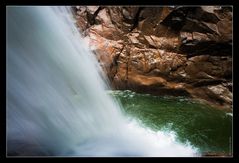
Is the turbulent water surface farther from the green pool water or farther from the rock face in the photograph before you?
the rock face

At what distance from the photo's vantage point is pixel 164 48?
973cm

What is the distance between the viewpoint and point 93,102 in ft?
24.6

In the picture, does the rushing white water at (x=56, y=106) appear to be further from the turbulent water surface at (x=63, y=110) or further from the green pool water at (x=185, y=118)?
the green pool water at (x=185, y=118)

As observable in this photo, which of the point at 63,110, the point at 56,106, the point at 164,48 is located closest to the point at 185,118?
the point at 164,48

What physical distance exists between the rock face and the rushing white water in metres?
1.83

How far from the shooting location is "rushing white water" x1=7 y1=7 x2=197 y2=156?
5.66 metres

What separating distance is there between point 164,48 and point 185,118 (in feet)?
9.56

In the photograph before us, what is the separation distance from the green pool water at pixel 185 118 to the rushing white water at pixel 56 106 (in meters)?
0.35

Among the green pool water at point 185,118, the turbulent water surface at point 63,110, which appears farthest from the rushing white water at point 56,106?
the green pool water at point 185,118

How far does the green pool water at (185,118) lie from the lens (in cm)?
666

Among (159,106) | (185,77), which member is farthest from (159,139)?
(185,77)
